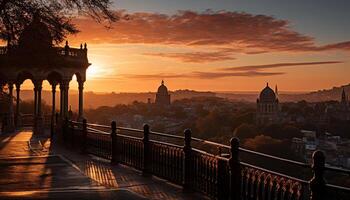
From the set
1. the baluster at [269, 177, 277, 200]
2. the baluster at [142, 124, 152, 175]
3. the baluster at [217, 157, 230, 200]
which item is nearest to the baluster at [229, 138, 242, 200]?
the baluster at [217, 157, 230, 200]

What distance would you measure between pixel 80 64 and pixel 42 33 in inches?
764

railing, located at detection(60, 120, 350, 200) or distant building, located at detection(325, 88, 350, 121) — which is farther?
distant building, located at detection(325, 88, 350, 121)

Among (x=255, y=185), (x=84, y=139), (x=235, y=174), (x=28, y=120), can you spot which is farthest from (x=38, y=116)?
(x=255, y=185)

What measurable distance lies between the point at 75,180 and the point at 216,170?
5026 millimetres

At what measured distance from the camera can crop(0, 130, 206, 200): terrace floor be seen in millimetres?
11414

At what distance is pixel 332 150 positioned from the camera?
332 feet

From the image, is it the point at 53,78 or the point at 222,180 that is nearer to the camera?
the point at 222,180

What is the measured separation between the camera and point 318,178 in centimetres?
712

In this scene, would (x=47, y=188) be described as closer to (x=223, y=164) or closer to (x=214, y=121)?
(x=223, y=164)

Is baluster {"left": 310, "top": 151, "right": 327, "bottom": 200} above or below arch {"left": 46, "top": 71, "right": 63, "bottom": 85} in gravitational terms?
below

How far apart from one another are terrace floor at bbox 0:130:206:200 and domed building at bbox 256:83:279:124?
159448 mm

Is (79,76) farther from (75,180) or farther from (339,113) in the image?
(339,113)

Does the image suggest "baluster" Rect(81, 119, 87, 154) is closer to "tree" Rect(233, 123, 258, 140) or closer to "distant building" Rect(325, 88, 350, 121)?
"tree" Rect(233, 123, 258, 140)

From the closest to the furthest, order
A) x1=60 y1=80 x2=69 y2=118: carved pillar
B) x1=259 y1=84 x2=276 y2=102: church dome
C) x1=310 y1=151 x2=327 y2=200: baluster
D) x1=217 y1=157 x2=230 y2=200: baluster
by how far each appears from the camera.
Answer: x1=310 y1=151 x2=327 y2=200: baluster
x1=217 y1=157 x2=230 y2=200: baluster
x1=60 y1=80 x2=69 y2=118: carved pillar
x1=259 y1=84 x2=276 y2=102: church dome
